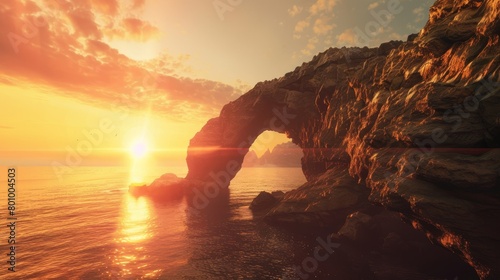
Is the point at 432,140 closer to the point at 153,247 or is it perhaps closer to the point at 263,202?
the point at 153,247

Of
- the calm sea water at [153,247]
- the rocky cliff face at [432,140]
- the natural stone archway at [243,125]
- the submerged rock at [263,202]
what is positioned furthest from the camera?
the natural stone archway at [243,125]

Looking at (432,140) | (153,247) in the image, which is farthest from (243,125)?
(432,140)

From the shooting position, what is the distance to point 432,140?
1475 centimetres

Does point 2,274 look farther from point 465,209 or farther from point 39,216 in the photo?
point 465,209

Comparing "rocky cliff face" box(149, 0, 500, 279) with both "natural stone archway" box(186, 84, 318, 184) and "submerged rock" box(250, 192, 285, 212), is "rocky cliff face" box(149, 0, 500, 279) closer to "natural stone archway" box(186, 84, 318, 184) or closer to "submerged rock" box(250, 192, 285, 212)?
"submerged rock" box(250, 192, 285, 212)

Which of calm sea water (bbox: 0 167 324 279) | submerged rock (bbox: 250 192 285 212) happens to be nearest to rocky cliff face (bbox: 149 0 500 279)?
calm sea water (bbox: 0 167 324 279)

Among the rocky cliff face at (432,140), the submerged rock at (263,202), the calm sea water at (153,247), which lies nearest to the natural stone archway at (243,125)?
the rocky cliff face at (432,140)

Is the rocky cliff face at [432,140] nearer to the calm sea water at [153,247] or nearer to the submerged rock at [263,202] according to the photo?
the calm sea water at [153,247]

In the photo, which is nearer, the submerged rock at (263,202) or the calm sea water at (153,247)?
the calm sea water at (153,247)

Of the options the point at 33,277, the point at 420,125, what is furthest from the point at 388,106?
the point at 33,277

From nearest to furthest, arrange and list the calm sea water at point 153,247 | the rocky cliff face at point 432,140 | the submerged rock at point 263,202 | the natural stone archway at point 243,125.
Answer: the rocky cliff face at point 432,140 → the calm sea water at point 153,247 → the submerged rock at point 263,202 → the natural stone archway at point 243,125

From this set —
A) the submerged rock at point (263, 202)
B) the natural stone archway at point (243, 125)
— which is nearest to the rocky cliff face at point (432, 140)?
the submerged rock at point (263, 202)

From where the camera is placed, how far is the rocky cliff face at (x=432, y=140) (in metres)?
13.0

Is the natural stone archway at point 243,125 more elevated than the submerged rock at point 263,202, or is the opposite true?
the natural stone archway at point 243,125
